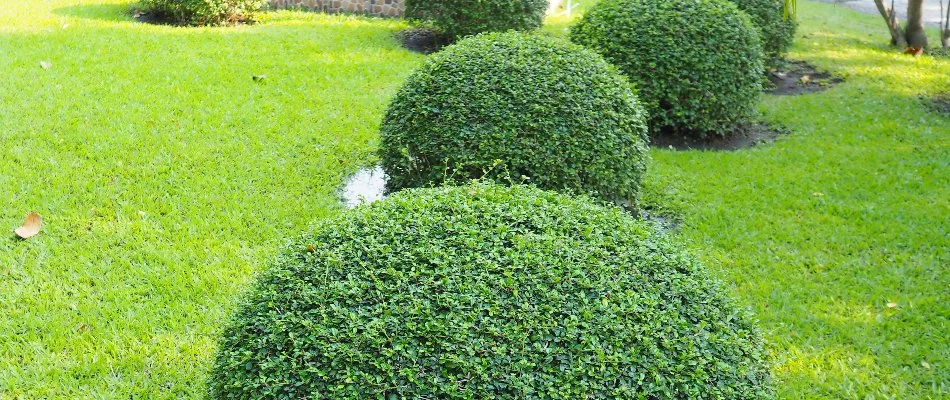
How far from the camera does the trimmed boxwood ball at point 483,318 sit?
93.5 inches

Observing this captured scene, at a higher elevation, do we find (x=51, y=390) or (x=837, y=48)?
(x=837, y=48)

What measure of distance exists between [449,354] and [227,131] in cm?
443

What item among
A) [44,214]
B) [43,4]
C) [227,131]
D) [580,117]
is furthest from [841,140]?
[43,4]

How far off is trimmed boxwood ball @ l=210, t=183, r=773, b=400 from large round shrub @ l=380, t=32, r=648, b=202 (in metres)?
1.65

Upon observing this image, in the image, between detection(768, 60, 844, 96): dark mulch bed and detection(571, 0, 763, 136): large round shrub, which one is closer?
detection(571, 0, 763, 136): large round shrub

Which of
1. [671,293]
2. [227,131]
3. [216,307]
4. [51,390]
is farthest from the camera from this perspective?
[227,131]

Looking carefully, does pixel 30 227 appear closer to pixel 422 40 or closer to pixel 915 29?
pixel 422 40

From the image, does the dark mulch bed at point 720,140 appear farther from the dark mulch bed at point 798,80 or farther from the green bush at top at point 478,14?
the green bush at top at point 478,14

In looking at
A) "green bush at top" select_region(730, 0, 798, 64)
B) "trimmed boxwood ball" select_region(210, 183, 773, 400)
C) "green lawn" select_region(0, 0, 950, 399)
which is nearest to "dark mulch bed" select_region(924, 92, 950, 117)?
"green lawn" select_region(0, 0, 950, 399)

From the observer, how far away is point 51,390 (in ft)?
11.4

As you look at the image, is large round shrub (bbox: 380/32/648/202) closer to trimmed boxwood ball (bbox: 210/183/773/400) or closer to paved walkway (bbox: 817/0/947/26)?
trimmed boxwood ball (bbox: 210/183/773/400)

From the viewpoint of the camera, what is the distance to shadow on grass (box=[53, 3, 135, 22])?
930 centimetres

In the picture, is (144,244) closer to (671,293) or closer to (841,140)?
(671,293)

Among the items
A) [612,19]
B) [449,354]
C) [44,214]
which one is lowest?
[44,214]
